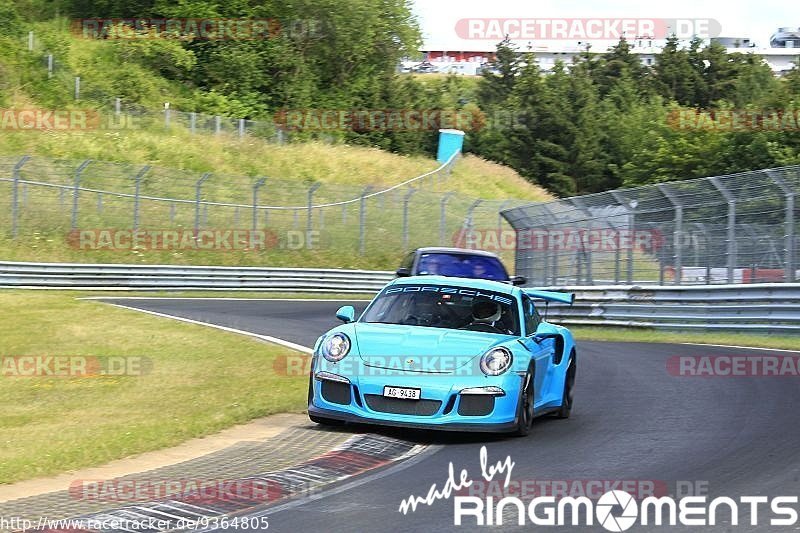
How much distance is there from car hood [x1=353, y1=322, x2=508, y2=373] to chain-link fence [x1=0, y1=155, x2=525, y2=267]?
25.0 m

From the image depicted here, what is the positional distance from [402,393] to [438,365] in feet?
1.23

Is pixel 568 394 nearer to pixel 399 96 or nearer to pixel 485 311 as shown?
pixel 485 311

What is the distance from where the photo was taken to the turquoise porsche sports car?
31.0 feet

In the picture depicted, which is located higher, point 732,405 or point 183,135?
point 183,135

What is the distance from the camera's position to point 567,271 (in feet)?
96.7

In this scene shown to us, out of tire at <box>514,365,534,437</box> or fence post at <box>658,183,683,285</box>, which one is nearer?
tire at <box>514,365,534,437</box>

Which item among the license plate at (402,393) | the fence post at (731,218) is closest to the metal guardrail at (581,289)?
the fence post at (731,218)

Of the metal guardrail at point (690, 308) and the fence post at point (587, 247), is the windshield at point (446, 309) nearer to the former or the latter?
the metal guardrail at point (690, 308)

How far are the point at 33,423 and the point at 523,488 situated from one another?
5594 millimetres

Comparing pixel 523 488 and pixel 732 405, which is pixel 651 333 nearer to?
pixel 732 405

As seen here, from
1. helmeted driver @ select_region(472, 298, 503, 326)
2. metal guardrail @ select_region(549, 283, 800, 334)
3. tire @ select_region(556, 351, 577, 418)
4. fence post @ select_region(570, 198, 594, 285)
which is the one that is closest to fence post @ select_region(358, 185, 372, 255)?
fence post @ select_region(570, 198, 594, 285)

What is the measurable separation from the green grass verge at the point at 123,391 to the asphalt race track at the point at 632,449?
2.14 meters

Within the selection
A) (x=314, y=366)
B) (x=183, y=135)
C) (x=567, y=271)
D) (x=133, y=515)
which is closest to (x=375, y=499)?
(x=133, y=515)

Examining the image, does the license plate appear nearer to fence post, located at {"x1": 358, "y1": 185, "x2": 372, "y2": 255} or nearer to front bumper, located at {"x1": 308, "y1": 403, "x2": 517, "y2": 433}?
front bumper, located at {"x1": 308, "y1": 403, "x2": 517, "y2": 433}
